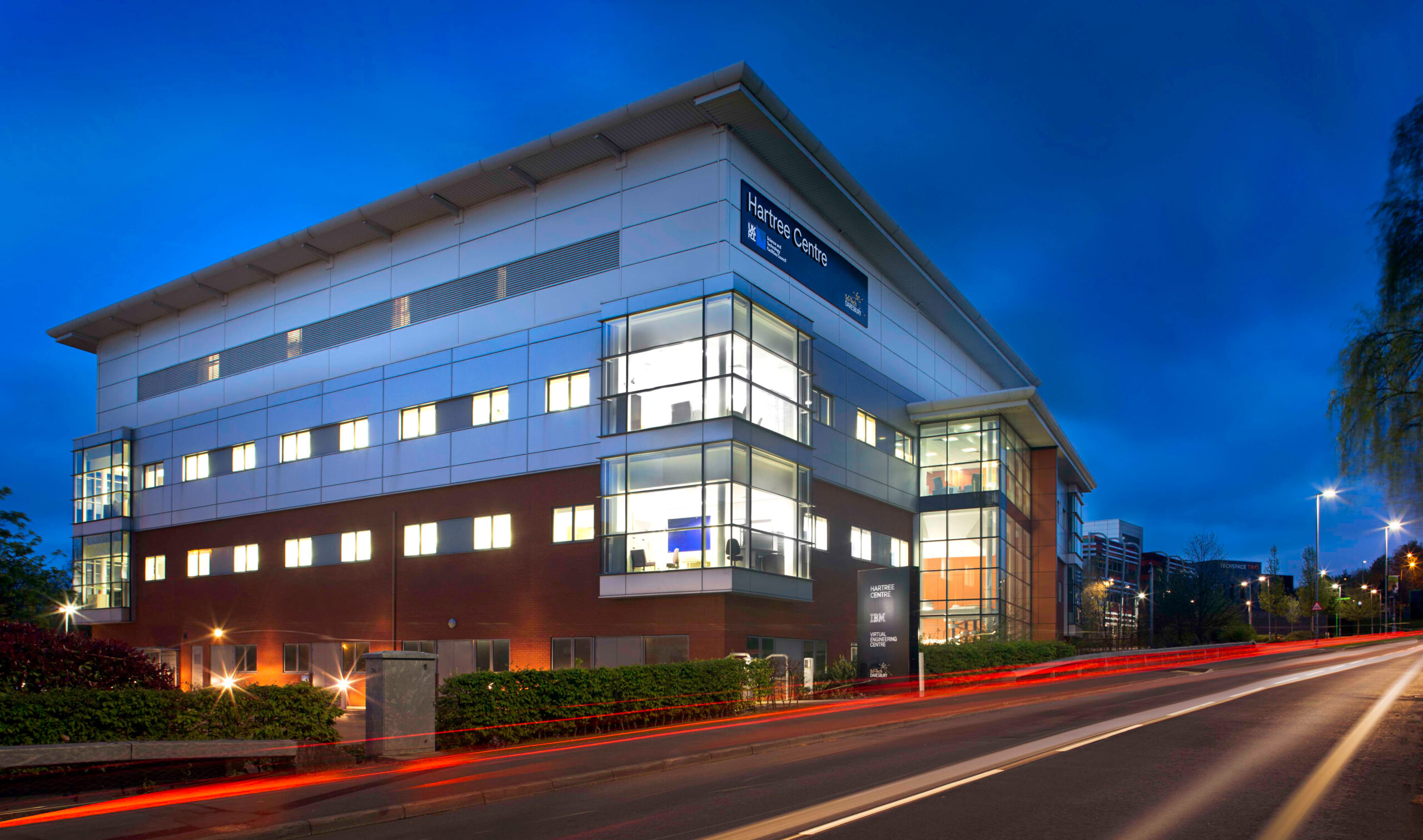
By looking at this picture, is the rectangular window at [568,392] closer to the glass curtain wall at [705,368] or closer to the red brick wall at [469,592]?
the glass curtain wall at [705,368]

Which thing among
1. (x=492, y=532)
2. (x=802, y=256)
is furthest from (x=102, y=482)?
(x=802, y=256)

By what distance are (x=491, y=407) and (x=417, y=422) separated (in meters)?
3.66

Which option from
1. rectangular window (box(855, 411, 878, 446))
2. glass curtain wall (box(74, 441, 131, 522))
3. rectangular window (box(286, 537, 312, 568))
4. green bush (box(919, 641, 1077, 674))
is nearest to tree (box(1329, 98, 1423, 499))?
green bush (box(919, 641, 1077, 674))

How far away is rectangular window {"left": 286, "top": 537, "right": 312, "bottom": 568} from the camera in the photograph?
37812 mm

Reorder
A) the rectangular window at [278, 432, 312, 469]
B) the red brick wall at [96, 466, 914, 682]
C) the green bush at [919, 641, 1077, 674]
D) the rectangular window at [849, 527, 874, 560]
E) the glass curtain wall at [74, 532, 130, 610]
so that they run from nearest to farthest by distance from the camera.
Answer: the red brick wall at [96, 466, 914, 682] < the green bush at [919, 641, 1077, 674] < the rectangular window at [849, 527, 874, 560] < the rectangular window at [278, 432, 312, 469] < the glass curtain wall at [74, 532, 130, 610]

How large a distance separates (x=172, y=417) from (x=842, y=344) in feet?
99.7

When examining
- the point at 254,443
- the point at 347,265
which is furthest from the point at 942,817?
the point at 254,443

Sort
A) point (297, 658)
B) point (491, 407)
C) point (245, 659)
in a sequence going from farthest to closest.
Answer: point (245, 659) → point (297, 658) → point (491, 407)

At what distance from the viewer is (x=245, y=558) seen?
40375 mm

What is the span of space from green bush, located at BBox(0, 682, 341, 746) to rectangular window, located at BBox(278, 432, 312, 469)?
25.0 meters

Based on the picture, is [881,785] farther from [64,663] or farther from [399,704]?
[64,663]

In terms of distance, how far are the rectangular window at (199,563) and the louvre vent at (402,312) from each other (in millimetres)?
7428

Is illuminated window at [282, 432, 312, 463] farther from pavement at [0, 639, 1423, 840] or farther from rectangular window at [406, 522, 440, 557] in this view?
pavement at [0, 639, 1423, 840]

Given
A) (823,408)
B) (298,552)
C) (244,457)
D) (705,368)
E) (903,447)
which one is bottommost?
(298,552)
